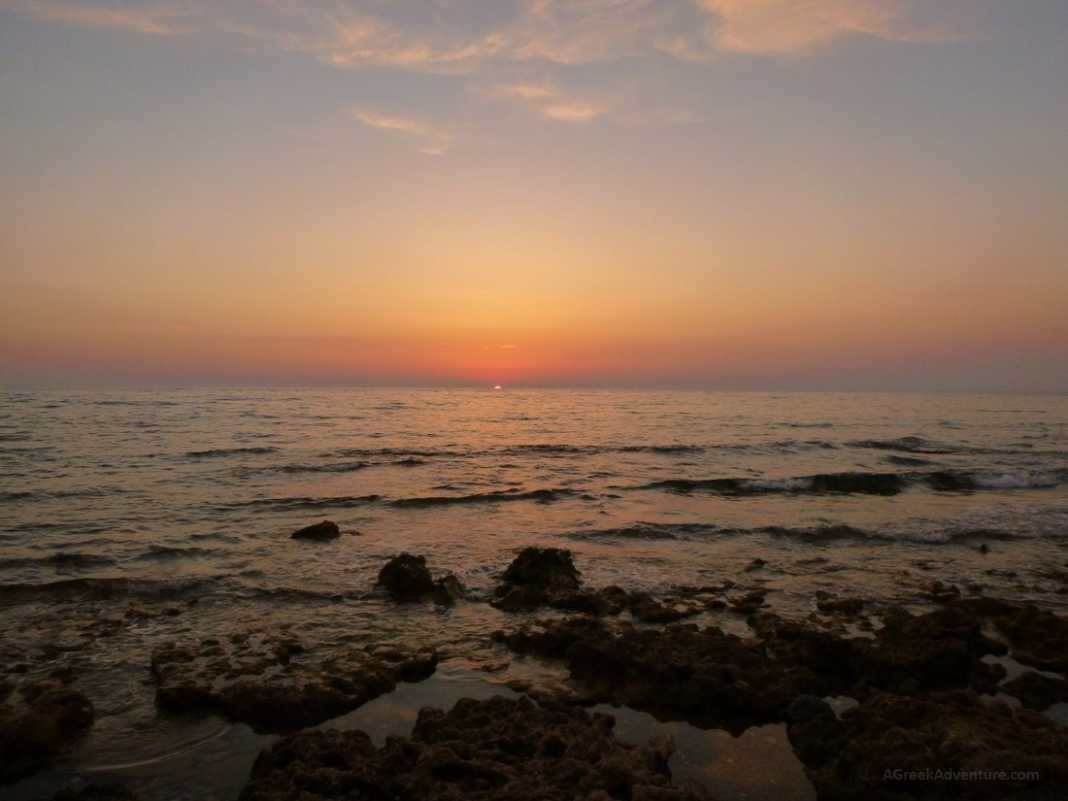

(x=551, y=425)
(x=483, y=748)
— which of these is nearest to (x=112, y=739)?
(x=483, y=748)

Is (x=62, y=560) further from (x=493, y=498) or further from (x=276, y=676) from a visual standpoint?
(x=493, y=498)

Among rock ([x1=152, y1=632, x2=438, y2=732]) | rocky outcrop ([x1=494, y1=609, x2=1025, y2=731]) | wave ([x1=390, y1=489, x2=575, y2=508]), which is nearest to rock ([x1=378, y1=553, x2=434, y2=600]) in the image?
rock ([x1=152, y1=632, x2=438, y2=732])

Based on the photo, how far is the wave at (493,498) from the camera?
22469 millimetres

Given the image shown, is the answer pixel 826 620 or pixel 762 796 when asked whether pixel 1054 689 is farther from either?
pixel 762 796

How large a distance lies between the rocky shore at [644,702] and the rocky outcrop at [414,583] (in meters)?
1.59

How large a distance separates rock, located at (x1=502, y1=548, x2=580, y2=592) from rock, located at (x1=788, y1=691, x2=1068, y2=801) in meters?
6.12

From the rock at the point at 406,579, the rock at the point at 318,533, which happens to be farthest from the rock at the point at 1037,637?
the rock at the point at 318,533

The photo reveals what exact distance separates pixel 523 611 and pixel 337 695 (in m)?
4.39

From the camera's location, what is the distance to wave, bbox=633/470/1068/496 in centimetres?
2609

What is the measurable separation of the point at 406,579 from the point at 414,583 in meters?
0.20

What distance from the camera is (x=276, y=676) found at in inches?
328

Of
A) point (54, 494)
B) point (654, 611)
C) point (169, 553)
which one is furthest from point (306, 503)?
point (654, 611)

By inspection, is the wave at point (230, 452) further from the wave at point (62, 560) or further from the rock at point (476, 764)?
the rock at point (476, 764)

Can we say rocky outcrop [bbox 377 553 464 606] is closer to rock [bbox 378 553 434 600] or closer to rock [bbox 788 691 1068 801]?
rock [bbox 378 553 434 600]
